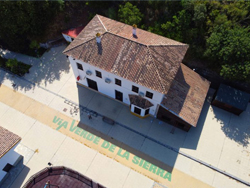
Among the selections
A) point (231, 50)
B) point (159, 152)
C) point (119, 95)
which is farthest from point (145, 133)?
point (231, 50)

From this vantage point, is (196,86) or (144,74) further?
(196,86)

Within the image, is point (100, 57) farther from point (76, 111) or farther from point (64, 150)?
point (64, 150)

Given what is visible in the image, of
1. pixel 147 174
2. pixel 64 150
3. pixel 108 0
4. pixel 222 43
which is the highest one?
pixel 108 0

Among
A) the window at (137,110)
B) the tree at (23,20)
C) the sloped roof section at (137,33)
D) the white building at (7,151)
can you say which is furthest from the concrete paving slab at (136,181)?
the tree at (23,20)

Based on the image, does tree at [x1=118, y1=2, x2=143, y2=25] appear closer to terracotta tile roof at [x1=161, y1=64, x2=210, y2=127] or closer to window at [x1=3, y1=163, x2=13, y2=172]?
terracotta tile roof at [x1=161, y1=64, x2=210, y2=127]

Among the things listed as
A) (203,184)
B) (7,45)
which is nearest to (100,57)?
(203,184)

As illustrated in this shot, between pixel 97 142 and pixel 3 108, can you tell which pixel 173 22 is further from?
pixel 3 108

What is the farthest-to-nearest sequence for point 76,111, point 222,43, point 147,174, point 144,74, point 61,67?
point 61,67
point 76,111
point 222,43
point 147,174
point 144,74
